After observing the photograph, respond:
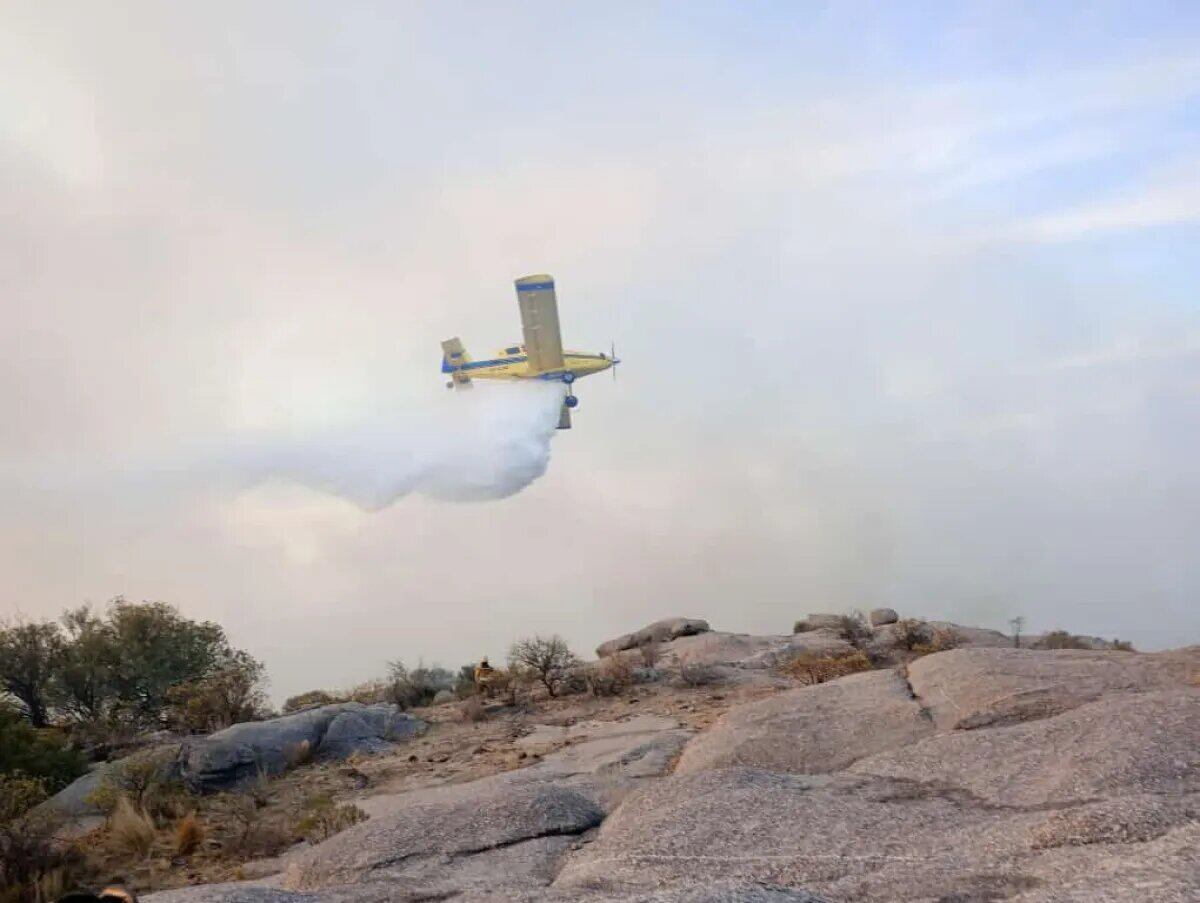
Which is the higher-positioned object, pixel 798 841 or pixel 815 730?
pixel 798 841

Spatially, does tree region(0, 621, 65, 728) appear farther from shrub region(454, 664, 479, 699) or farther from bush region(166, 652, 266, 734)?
shrub region(454, 664, 479, 699)

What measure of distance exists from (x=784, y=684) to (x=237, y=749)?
10.6 m

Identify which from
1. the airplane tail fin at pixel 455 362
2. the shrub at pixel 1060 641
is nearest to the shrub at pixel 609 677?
the shrub at pixel 1060 641

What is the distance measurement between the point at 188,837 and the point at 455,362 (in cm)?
3739

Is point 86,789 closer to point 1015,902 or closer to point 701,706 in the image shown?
point 701,706

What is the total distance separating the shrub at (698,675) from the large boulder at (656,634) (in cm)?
753

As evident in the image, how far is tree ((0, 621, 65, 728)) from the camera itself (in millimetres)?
24375

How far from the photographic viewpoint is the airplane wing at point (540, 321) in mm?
39750

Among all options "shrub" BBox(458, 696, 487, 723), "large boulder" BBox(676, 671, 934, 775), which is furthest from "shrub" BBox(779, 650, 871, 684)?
"shrub" BBox(458, 696, 487, 723)

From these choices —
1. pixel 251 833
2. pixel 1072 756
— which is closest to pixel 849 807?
pixel 1072 756

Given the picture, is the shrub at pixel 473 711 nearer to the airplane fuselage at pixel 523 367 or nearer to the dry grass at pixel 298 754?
the dry grass at pixel 298 754

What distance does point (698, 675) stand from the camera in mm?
21516

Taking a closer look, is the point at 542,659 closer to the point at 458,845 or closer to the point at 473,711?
the point at 473,711

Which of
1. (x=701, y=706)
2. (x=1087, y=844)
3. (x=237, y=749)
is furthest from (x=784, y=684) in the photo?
(x=1087, y=844)
